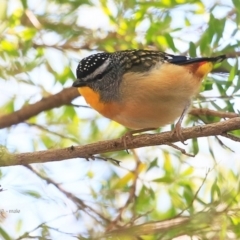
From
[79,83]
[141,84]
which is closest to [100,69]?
[79,83]

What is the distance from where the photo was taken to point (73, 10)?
2350 mm

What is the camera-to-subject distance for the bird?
7.18 ft

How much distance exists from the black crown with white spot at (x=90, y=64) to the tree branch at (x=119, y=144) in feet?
1.31

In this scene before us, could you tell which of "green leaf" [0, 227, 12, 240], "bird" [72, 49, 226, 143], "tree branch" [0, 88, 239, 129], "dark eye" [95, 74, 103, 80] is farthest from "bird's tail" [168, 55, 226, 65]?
"green leaf" [0, 227, 12, 240]

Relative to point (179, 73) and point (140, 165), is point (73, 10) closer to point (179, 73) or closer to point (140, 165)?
point (179, 73)

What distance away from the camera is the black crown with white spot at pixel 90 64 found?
2.33 m

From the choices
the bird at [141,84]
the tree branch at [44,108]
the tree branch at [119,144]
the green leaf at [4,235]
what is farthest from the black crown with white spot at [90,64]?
the green leaf at [4,235]

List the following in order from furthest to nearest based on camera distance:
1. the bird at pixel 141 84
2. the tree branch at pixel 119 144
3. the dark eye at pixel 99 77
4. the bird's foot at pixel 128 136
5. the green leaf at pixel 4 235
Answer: the dark eye at pixel 99 77, the bird at pixel 141 84, the bird's foot at pixel 128 136, the tree branch at pixel 119 144, the green leaf at pixel 4 235

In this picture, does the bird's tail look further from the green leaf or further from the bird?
the green leaf

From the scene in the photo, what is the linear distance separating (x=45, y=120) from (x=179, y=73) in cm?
65

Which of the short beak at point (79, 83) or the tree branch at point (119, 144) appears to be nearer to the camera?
the tree branch at point (119, 144)

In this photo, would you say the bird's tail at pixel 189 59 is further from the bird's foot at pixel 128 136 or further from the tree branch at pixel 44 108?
the bird's foot at pixel 128 136

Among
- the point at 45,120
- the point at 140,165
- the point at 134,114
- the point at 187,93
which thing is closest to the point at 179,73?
the point at 187,93

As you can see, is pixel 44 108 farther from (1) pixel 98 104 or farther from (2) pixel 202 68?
(2) pixel 202 68
